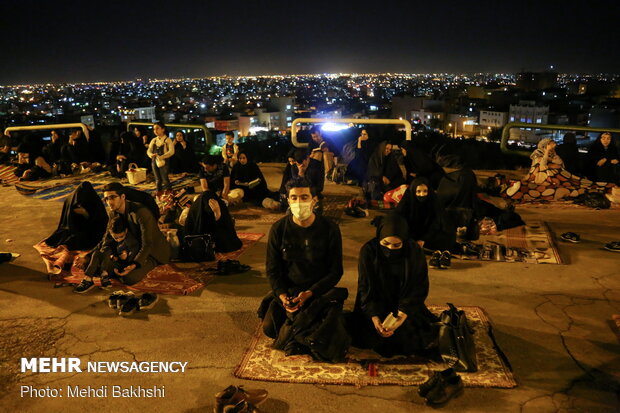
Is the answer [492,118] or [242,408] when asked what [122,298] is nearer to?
[242,408]

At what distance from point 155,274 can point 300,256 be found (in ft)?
7.95

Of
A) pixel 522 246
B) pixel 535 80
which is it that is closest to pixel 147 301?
pixel 522 246

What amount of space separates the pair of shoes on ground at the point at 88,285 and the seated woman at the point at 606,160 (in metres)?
8.17

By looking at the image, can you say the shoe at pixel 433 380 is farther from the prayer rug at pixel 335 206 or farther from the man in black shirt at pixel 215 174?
the man in black shirt at pixel 215 174

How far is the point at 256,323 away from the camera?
14.2 ft

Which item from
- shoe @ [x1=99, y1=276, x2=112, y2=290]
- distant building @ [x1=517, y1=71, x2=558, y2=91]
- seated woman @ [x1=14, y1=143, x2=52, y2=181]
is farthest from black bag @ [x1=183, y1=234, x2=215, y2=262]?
distant building @ [x1=517, y1=71, x2=558, y2=91]

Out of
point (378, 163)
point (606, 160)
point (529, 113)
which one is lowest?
point (378, 163)

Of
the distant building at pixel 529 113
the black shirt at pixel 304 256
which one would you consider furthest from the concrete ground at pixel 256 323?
the distant building at pixel 529 113

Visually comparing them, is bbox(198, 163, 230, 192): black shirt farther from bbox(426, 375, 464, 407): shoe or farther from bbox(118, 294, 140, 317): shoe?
bbox(426, 375, 464, 407): shoe

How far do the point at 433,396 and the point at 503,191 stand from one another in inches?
242

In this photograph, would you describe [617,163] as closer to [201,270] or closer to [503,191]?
[503,191]

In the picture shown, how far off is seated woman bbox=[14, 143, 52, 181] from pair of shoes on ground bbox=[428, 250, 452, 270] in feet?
32.0

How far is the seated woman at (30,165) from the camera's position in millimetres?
11125

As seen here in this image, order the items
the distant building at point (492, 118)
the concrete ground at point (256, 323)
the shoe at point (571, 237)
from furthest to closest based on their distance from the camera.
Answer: the distant building at point (492, 118) → the shoe at point (571, 237) → the concrete ground at point (256, 323)
